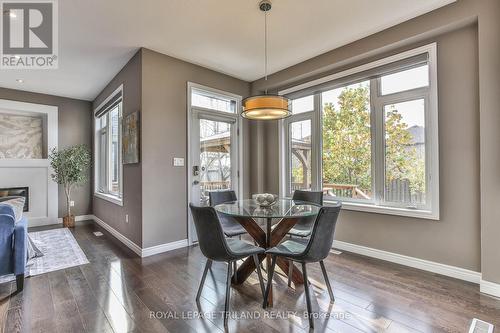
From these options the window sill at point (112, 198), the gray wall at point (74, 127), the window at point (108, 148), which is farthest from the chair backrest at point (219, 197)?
the gray wall at point (74, 127)

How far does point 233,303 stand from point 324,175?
2.34 metres

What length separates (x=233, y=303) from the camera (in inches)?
83.8

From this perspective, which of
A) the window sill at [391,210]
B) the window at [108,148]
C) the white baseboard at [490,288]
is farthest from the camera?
the window at [108,148]

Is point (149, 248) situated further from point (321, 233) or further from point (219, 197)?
point (321, 233)

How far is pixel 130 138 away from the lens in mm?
3564

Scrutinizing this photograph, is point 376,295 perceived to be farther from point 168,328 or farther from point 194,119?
point 194,119

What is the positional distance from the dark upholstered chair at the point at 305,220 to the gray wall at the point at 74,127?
4946 millimetres

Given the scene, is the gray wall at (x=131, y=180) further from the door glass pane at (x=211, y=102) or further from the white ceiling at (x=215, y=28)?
the door glass pane at (x=211, y=102)

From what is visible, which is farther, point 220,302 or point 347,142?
point 347,142

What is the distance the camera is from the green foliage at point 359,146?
2969 millimetres

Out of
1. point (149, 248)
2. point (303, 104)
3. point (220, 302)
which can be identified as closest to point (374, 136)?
point (303, 104)

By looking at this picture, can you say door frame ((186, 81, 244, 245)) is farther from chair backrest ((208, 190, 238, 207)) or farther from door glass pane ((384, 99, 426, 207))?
door glass pane ((384, 99, 426, 207))

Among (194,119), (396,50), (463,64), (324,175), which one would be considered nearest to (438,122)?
(463,64)

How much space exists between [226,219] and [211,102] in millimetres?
1996
